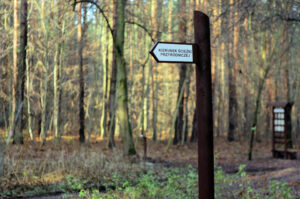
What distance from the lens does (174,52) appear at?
4.01m

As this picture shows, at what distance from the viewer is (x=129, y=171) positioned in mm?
11164

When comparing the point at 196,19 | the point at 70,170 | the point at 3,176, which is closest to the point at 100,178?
the point at 70,170

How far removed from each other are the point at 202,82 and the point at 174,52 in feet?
1.55

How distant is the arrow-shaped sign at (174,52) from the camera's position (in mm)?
3941

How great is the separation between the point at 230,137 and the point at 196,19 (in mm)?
21707

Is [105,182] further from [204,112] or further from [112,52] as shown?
[112,52]

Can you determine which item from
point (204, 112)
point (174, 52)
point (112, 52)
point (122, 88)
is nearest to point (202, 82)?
point (204, 112)

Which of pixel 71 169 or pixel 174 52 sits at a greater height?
pixel 174 52

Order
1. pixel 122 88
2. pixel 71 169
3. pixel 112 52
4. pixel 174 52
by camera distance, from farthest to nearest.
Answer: pixel 112 52 → pixel 122 88 → pixel 71 169 → pixel 174 52

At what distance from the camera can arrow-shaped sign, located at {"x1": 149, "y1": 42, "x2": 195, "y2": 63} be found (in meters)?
3.94

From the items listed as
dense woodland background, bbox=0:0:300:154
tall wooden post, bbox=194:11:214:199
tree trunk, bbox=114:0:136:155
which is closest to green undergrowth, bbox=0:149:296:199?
dense woodland background, bbox=0:0:300:154

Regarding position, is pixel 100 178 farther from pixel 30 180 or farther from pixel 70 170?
pixel 30 180

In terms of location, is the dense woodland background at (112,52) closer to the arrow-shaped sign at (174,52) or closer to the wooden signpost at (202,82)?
the wooden signpost at (202,82)

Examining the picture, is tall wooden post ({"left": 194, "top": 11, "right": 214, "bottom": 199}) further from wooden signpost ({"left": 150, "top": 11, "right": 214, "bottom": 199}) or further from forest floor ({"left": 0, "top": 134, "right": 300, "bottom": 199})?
forest floor ({"left": 0, "top": 134, "right": 300, "bottom": 199})
